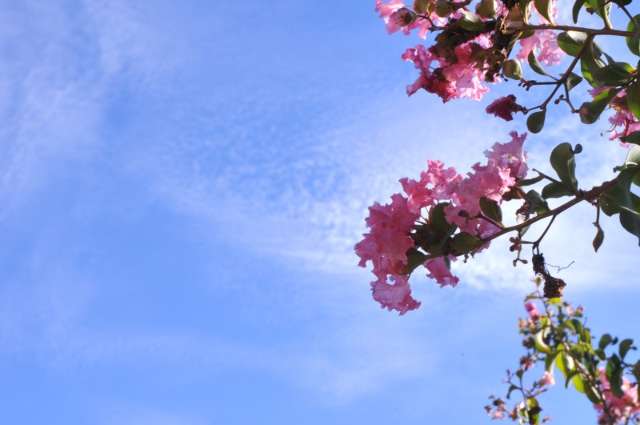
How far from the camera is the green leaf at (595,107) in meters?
1.94

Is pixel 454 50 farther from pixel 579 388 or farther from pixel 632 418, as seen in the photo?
pixel 632 418

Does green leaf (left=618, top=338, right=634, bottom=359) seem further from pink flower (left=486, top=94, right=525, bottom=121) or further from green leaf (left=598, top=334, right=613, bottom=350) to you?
pink flower (left=486, top=94, right=525, bottom=121)

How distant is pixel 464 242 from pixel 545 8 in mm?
830

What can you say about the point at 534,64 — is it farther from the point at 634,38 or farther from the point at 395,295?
the point at 395,295

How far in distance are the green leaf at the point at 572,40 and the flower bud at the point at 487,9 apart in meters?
0.27

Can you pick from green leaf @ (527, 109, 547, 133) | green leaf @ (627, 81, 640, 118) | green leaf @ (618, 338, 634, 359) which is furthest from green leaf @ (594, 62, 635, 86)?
green leaf @ (618, 338, 634, 359)

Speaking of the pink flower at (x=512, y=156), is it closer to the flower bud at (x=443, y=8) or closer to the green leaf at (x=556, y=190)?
the green leaf at (x=556, y=190)

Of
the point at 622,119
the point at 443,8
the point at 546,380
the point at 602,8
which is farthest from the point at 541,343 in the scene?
the point at 443,8

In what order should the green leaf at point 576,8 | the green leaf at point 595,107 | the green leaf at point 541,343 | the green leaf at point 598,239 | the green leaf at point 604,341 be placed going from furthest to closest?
the green leaf at point 541,343 < the green leaf at point 604,341 < the green leaf at point 576,8 < the green leaf at point 595,107 < the green leaf at point 598,239

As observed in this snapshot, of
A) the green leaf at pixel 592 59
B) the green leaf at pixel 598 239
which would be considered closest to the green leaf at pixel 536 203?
the green leaf at pixel 598 239

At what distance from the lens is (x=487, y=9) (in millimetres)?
2004

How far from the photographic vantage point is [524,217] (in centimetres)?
181

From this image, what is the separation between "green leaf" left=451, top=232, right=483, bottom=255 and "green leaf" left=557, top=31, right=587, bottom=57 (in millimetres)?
784

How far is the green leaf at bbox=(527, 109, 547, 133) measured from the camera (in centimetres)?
203
